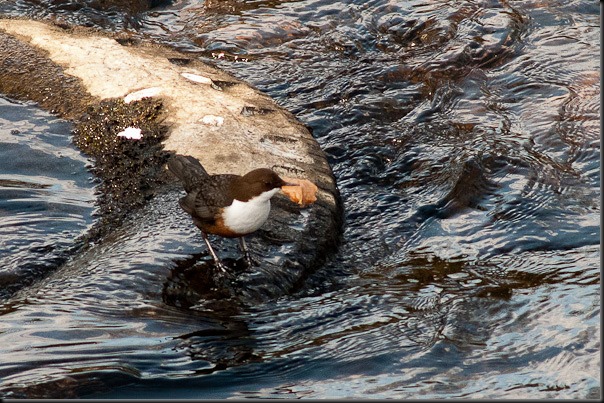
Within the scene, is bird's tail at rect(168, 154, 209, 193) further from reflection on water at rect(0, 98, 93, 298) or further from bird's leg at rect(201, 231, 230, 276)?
reflection on water at rect(0, 98, 93, 298)

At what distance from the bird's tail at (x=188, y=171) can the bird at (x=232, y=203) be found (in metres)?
0.08

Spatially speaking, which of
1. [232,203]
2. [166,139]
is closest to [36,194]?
[166,139]

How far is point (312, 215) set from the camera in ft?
19.1

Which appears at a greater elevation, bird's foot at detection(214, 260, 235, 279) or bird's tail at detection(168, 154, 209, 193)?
bird's tail at detection(168, 154, 209, 193)

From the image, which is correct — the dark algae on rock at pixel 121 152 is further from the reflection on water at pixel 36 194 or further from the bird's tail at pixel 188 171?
the bird's tail at pixel 188 171

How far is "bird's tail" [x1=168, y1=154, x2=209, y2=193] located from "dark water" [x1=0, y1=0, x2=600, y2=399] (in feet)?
1.16

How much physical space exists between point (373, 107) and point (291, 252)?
107 inches

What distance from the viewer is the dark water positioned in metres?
4.41

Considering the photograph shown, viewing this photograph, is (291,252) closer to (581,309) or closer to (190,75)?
(581,309)

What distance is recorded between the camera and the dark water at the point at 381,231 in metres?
4.41

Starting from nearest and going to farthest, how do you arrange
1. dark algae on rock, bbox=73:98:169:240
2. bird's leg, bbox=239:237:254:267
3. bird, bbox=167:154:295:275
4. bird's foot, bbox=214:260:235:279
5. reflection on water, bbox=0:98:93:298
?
1. bird, bbox=167:154:295:275
2. bird's foot, bbox=214:260:235:279
3. bird's leg, bbox=239:237:254:267
4. reflection on water, bbox=0:98:93:298
5. dark algae on rock, bbox=73:98:169:240

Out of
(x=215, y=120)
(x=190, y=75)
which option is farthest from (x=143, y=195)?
(x=190, y=75)

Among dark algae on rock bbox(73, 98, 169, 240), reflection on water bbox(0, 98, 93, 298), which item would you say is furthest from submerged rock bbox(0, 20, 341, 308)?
reflection on water bbox(0, 98, 93, 298)

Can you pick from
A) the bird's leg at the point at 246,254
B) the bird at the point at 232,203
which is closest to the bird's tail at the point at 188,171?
the bird at the point at 232,203
